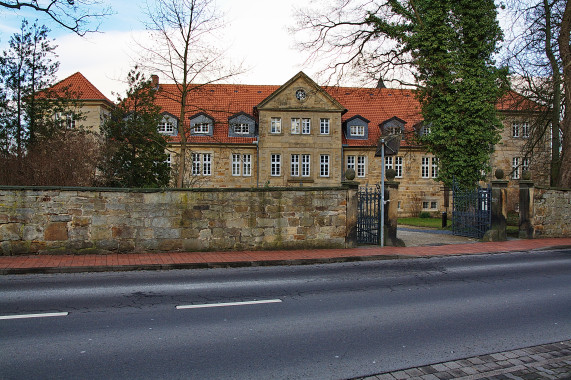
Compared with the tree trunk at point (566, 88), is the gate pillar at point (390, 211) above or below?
below

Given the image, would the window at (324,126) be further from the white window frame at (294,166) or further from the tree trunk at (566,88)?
the tree trunk at (566,88)

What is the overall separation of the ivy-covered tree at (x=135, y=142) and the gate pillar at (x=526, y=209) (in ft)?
47.5

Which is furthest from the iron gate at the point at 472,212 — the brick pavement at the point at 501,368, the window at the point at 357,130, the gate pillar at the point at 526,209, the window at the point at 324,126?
the window at the point at 357,130

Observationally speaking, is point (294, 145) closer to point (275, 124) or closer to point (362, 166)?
point (275, 124)

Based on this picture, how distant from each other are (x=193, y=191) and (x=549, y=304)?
28.5 feet

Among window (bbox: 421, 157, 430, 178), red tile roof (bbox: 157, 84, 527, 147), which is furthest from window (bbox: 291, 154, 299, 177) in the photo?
window (bbox: 421, 157, 430, 178)

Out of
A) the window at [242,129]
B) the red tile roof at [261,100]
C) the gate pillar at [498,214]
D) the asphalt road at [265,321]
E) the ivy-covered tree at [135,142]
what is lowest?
the asphalt road at [265,321]

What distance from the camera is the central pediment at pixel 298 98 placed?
38.6 m

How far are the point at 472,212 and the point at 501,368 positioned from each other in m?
14.0

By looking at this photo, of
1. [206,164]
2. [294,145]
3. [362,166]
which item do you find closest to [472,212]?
[294,145]

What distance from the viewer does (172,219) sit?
1212 centimetres

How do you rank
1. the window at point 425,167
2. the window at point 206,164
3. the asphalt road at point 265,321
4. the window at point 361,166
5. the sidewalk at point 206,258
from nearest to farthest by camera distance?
the asphalt road at point 265,321, the sidewalk at point 206,258, the window at point 206,164, the window at point 361,166, the window at point 425,167

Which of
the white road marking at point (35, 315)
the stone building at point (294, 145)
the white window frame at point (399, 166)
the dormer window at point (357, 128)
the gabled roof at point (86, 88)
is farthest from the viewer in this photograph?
the white window frame at point (399, 166)

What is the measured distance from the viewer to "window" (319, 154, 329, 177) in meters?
39.7
